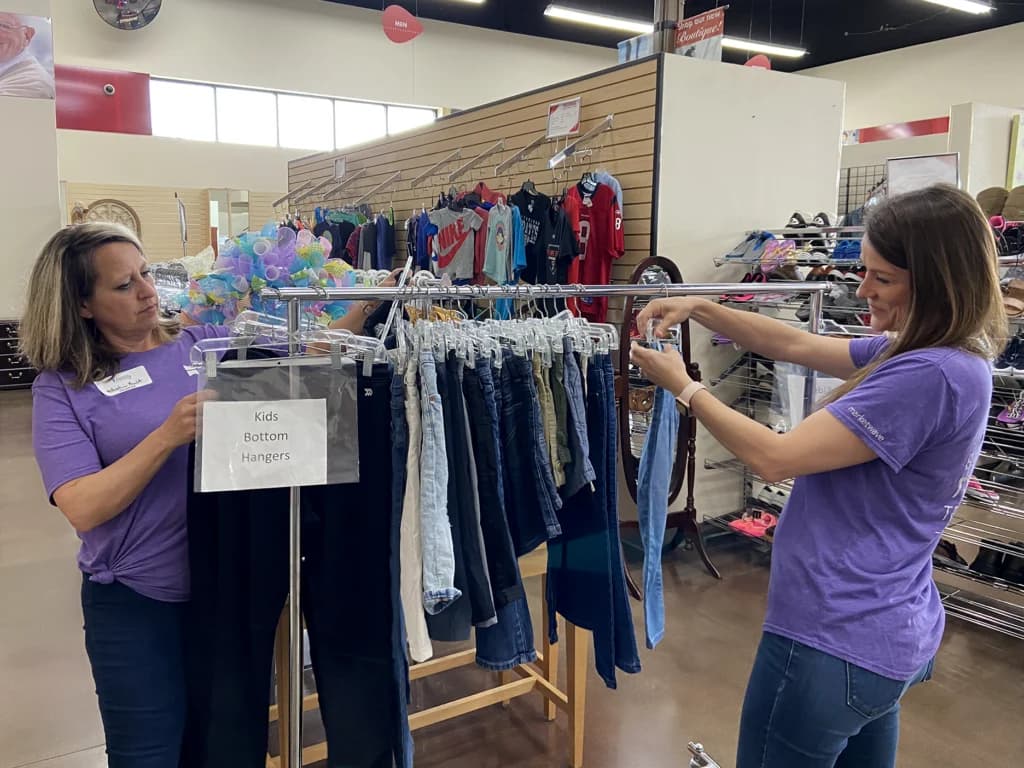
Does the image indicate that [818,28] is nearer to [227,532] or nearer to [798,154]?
[798,154]

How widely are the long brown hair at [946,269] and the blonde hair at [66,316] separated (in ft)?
5.20

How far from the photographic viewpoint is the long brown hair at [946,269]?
131cm

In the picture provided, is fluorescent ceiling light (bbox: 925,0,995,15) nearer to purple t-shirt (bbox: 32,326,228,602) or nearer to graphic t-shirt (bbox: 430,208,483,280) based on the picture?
graphic t-shirt (bbox: 430,208,483,280)

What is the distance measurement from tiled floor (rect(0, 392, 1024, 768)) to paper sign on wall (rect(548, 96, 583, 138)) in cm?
288

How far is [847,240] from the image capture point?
162 inches

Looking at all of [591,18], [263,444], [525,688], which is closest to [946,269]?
[263,444]

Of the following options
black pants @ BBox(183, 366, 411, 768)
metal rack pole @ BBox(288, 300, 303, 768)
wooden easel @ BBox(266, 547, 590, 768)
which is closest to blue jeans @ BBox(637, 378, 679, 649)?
wooden easel @ BBox(266, 547, 590, 768)

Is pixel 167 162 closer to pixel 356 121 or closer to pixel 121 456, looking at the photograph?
pixel 356 121

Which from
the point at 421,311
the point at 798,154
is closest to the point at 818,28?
the point at 798,154

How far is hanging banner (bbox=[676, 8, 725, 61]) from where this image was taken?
→ 4.57 metres

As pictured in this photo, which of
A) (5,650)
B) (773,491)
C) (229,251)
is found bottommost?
(5,650)

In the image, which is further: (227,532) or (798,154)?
(798,154)

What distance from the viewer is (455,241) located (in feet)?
18.7

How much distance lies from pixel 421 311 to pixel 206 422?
3.29ft
